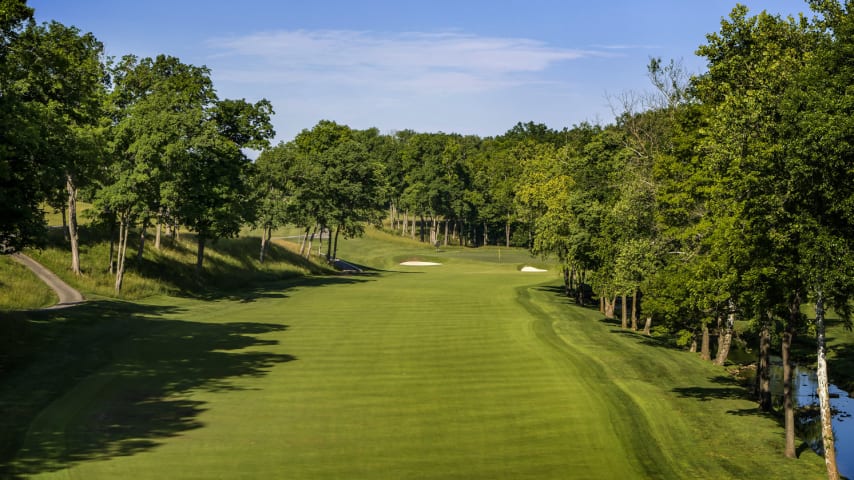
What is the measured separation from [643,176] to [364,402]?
28.1m

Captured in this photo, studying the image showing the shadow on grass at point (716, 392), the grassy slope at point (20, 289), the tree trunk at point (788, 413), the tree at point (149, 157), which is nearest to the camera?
the tree trunk at point (788, 413)

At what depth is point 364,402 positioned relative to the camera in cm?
2998

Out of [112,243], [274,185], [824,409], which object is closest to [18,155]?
[112,243]

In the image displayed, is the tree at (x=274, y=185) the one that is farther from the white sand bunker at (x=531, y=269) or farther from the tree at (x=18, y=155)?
the tree at (x=18, y=155)

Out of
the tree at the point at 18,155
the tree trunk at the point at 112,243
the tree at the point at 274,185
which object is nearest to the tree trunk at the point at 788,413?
the tree at the point at 18,155

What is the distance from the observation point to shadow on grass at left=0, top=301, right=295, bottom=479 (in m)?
23.4

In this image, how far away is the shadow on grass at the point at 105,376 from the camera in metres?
23.4

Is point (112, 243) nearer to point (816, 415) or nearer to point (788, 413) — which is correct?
point (816, 415)

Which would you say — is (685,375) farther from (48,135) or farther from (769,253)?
(48,135)

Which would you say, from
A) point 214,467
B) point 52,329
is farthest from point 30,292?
point 214,467

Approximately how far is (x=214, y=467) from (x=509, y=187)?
148 meters

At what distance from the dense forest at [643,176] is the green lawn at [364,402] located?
10.8 ft

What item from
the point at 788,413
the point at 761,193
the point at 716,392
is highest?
the point at 761,193

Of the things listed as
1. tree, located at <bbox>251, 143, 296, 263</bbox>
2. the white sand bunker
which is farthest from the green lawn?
the white sand bunker
